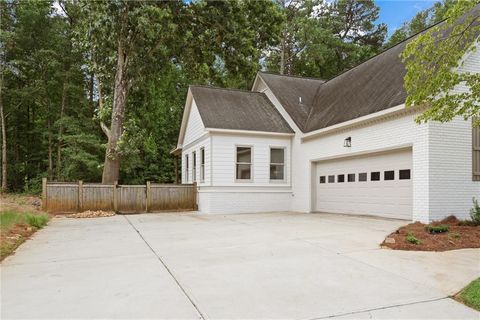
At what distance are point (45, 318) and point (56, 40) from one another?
24.8m

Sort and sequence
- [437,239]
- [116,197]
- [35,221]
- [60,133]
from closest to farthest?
[437,239] < [35,221] < [116,197] < [60,133]

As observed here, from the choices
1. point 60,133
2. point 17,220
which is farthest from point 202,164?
point 60,133

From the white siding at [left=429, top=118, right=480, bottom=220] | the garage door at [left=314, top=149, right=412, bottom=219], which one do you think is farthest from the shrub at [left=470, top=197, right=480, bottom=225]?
the garage door at [left=314, top=149, right=412, bottom=219]

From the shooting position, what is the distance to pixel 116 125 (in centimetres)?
1675

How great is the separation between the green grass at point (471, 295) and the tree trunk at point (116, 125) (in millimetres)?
14848

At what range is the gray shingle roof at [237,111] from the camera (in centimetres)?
1410

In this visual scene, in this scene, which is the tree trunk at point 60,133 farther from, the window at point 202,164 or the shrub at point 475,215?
the shrub at point 475,215

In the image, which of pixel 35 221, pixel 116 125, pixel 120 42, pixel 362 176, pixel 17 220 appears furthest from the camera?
pixel 116 125

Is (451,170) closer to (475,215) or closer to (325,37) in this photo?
(475,215)

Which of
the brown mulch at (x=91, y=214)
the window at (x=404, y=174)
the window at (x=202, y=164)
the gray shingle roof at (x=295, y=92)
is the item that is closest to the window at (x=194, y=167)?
the window at (x=202, y=164)

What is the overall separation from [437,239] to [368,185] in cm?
511

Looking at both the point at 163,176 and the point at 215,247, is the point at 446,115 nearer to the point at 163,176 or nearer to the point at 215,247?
the point at 215,247

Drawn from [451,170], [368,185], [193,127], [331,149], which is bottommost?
[368,185]

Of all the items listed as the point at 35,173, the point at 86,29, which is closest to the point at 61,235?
the point at 86,29
